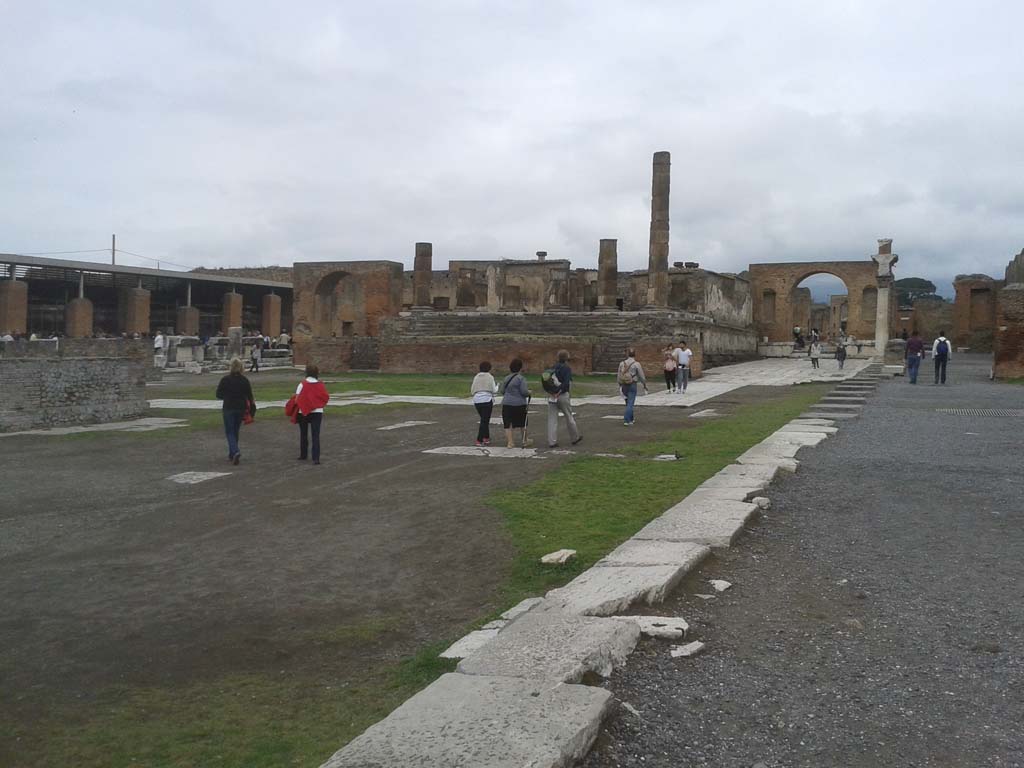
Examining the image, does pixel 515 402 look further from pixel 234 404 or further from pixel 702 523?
pixel 702 523

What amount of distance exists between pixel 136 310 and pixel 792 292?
3602cm

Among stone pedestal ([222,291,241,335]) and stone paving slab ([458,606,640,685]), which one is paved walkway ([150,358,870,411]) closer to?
stone paving slab ([458,606,640,685])

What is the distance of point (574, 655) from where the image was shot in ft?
12.0

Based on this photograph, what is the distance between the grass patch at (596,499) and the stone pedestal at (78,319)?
3740cm

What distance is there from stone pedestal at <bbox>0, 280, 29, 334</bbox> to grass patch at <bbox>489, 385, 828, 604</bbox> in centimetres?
3737

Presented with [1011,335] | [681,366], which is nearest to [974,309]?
[1011,335]

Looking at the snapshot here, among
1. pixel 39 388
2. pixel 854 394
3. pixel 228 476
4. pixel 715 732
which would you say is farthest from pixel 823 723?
pixel 854 394

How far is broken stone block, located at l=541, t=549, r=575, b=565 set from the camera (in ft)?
18.6

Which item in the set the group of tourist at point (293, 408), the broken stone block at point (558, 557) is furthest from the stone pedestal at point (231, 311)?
the broken stone block at point (558, 557)

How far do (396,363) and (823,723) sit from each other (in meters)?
27.9

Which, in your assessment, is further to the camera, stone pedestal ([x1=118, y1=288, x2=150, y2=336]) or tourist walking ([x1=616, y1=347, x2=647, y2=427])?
stone pedestal ([x1=118, y1=288, x2=150, y2=336])

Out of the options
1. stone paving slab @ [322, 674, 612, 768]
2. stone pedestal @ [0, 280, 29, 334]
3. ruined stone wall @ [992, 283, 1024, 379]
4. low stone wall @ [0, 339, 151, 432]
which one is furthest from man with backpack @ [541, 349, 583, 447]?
stone pedestal @ [0, 280, 29, 334]

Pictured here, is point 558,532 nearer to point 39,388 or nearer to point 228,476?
point 228,476

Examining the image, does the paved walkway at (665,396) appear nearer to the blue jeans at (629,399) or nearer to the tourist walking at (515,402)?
the blue jeans at (629,399)
